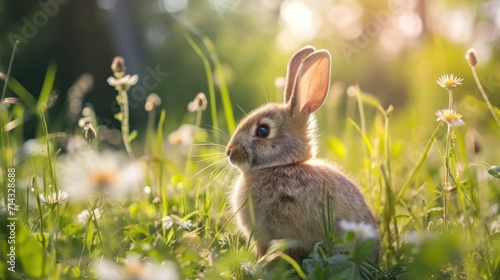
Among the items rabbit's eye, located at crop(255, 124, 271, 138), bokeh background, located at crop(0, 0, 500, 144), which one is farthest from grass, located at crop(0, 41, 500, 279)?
bokeh background, located at crop(0, 0, 500, 144)

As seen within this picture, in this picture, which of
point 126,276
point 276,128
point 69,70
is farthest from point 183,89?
point 126,276

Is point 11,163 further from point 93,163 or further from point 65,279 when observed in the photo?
point 93,163

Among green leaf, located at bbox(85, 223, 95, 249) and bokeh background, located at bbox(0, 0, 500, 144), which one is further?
bokeh background, located at bbox(0, 0, 500, 144)

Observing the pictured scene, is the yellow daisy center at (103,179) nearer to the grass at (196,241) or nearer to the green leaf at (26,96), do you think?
the grass at (196,241)

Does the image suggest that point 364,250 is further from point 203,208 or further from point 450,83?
point 203,208

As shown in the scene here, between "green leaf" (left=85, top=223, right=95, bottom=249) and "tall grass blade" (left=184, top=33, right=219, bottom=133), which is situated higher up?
"tall grass blade" (left=184, top=33, right=219, bottom=133)

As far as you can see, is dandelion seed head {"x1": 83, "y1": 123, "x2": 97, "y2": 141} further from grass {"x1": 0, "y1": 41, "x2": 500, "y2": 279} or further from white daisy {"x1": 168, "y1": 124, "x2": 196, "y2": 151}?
white daisy {"x1": 168, "y1": 124, "x2": 196, "y2": 151}

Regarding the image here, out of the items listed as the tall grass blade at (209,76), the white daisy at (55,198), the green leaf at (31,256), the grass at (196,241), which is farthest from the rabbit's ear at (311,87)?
the green leaf at (31,256)
